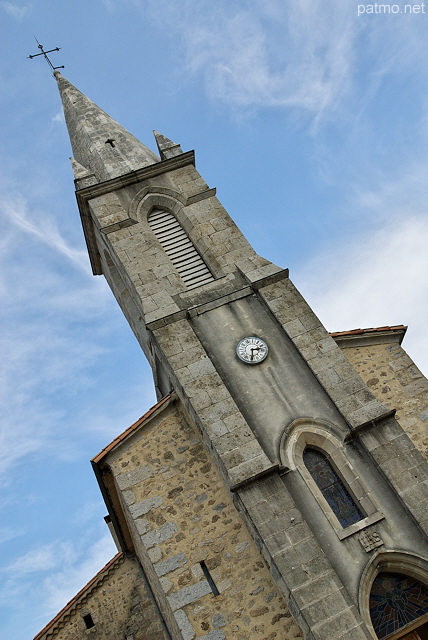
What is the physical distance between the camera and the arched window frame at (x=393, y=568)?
8.84 m

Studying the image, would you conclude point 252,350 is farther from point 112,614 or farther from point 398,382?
point 112,614

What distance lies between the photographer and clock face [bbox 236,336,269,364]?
11125mm

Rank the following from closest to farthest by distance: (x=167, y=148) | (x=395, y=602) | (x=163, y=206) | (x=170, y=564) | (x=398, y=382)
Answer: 1. (x=395, y=602)
2. (x=170, y=564)
3. (x=398, y=382)
4. (x=163, y=206)
5. (x=167, y=148)

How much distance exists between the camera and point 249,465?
9.66m

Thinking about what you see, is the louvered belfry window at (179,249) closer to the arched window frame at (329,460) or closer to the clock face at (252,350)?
the clock face at (252,350)

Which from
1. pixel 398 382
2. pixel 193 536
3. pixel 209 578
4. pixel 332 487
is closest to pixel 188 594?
pixel 209 578

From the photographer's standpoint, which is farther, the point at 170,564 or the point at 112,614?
the point at 112,614

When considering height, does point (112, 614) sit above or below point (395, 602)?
above

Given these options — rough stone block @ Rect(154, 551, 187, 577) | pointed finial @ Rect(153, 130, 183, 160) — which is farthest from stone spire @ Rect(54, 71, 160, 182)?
rough stone block @ Rect(154, 551, 187, 577)

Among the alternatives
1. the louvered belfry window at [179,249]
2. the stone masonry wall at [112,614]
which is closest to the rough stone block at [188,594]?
the stone masonry wall at [112,614]

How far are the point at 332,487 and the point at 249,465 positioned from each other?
1463 mm

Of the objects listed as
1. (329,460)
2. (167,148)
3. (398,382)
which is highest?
(167,148)

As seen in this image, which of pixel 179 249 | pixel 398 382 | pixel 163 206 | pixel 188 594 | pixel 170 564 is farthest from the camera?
pixel 163 206

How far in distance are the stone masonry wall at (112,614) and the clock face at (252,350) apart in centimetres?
560
